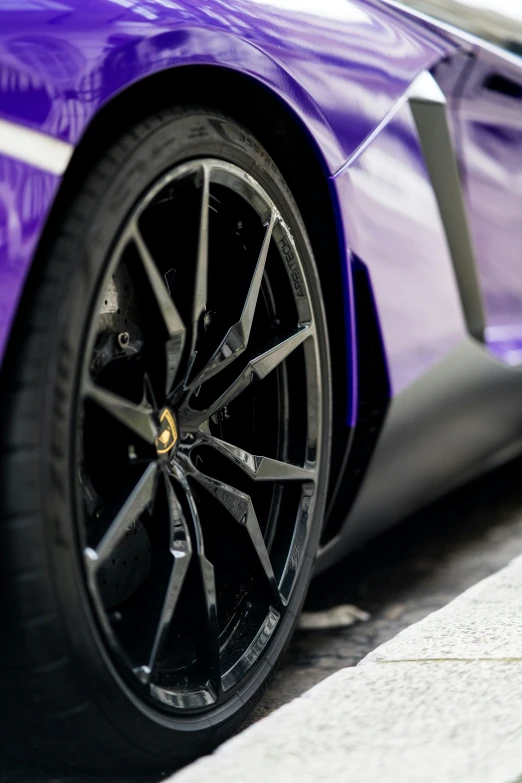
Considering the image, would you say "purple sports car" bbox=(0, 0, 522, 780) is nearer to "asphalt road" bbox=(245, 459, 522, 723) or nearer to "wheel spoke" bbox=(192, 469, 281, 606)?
"wheel spoke" bbox=(192, 469, 281, 606)

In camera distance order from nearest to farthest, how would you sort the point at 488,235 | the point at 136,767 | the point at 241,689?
the point at 136,767
the point at 241,689
the point at 488,235

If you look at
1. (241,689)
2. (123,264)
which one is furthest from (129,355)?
(241,689)

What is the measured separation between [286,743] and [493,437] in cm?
141

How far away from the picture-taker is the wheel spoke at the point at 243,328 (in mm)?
1475

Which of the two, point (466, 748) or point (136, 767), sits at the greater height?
point (136, 767)

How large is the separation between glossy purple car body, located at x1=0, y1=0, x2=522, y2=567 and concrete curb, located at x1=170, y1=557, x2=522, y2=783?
0.39 metres

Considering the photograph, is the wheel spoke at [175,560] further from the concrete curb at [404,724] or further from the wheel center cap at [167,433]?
the concrete curb at [404,724]

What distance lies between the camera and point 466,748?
3.81 feet

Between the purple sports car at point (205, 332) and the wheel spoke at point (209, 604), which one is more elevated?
the purple sports car at point (205, 332)

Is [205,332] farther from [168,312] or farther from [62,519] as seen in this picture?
[62,519]

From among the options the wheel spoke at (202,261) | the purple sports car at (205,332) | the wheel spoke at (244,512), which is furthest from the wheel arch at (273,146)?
the wheel spoke at (244,512)

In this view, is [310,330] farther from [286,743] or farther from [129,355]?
[286,743]

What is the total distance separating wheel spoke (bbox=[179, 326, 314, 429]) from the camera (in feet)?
4.66

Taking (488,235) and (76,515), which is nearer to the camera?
(76,515)
